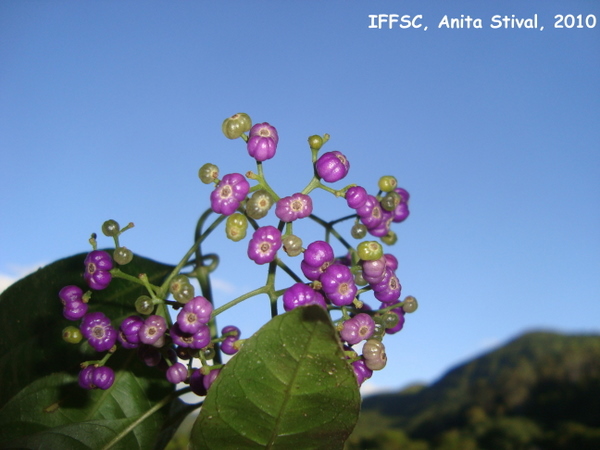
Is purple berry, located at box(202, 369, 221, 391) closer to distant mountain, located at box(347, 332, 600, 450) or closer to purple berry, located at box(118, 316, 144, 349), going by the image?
purple berry, located at box(118, 316, 144, 349)

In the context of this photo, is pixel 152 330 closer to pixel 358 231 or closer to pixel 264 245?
pixel 264 245

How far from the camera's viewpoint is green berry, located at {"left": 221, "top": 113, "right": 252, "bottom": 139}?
2.69 feet

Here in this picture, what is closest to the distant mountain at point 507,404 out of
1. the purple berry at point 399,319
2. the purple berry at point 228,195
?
the purple berry at point 399,319

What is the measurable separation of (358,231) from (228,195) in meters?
0.22

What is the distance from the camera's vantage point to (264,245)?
0.72 meters

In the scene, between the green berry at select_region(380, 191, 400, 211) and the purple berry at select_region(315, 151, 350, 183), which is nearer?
the purple berry at select_region(315, 151, 350, 183)

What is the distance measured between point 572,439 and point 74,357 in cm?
891

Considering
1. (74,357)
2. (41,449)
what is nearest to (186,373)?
(41,449)

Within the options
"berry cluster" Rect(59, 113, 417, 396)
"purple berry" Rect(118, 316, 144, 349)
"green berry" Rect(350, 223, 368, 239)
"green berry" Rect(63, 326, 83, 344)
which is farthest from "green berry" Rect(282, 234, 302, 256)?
"green berry" Rect(63, 326, 83, 344)

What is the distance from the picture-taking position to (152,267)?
111 cm

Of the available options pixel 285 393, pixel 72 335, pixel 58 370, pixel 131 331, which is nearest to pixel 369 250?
pixel 285 393

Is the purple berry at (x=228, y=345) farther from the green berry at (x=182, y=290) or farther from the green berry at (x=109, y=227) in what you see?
the green berry at (x=109, y=227)

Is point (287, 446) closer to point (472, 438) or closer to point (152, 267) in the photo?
point (152, 267)

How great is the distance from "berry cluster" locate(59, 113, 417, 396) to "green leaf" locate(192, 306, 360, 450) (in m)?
0.08
